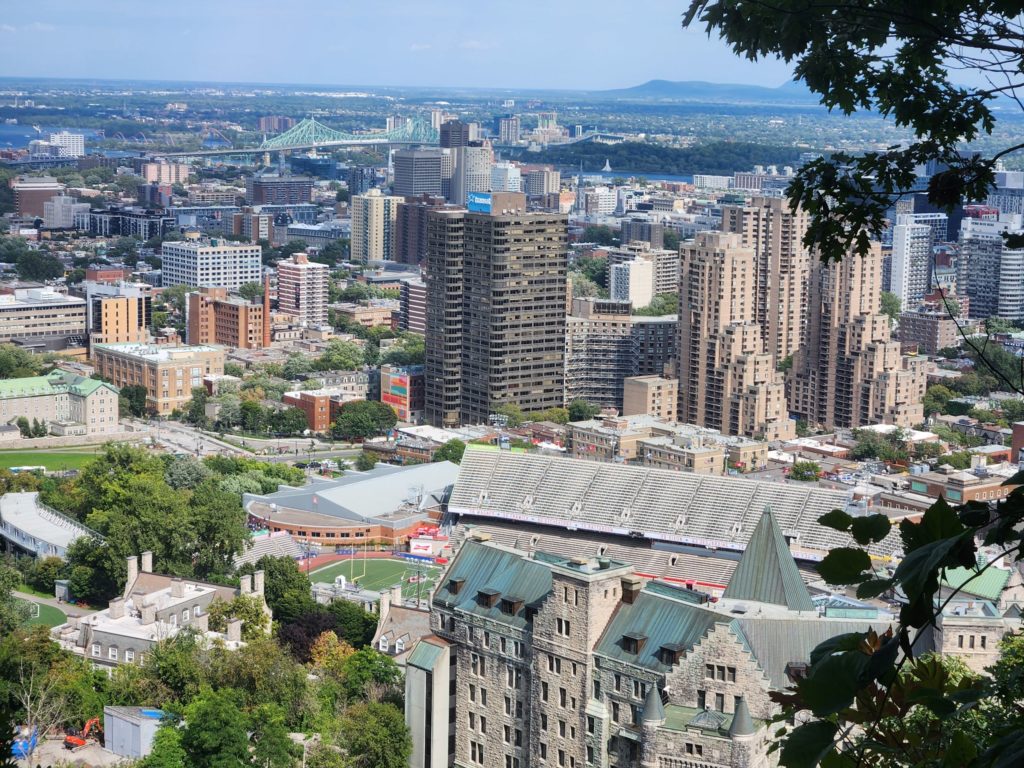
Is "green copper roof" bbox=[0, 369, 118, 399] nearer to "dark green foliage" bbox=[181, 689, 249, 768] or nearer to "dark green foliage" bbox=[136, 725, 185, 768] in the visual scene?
"dark green foliage" bbox=[136, 725, 185, 768]

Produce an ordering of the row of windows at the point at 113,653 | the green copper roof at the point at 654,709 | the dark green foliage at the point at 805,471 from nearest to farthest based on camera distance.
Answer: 1. the green copper roof at the point at 654,709
2. the row of windows at the point at 113,653
3. the dark green foliage at the point at 805,471

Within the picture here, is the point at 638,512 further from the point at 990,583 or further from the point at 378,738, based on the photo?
the point at 378,738

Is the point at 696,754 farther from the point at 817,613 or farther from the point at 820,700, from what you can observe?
the point at 820,700

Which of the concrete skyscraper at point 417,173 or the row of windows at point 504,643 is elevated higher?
the concrete skyscraper at point 417,173

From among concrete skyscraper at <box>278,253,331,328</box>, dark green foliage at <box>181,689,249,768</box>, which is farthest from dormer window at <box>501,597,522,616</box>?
concrete skyscraper at <box>278,253,331,328</box>

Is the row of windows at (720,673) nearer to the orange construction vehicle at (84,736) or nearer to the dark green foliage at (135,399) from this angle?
the orange construction vehicle at (84,736)

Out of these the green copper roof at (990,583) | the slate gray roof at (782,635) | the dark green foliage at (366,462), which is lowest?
the dark green foliage at (366,462)

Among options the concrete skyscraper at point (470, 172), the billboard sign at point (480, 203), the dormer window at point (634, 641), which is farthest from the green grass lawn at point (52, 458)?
the concrete skyscraper at point (470, 172)
